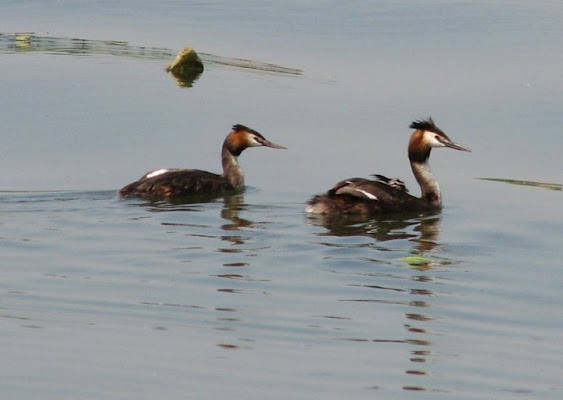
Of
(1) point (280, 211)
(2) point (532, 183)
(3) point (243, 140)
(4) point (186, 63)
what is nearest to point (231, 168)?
(3) point (243, 140)

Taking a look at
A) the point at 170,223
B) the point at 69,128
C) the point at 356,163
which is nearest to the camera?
the point at 170,223

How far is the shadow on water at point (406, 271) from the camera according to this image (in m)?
10.2

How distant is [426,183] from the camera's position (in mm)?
15781

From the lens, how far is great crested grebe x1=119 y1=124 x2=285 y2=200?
604 inches

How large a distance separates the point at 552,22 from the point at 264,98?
19.8ft

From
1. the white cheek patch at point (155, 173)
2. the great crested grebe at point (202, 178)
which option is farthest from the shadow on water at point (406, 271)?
the white cheek patch at point (155, 173)

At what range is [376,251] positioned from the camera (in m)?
13.2

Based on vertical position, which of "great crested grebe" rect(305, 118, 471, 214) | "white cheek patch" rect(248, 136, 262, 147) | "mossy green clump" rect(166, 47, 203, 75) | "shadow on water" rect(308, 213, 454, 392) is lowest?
"shadow on water" rect(308, 213, 454, 392)

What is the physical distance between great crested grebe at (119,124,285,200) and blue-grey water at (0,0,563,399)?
0.21m

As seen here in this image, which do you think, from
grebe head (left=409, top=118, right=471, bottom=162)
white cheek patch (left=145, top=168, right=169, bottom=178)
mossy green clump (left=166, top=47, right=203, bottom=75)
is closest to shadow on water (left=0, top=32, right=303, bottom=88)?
mossy green clump (left=166, top=47, right=203, bottom=75)

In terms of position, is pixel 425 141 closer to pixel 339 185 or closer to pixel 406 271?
pixel 339 185

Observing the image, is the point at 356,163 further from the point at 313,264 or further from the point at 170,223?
the point at 313,264

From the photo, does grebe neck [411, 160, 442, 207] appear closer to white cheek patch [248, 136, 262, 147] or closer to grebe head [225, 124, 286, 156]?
grebe head [225, 124, 286, 156]

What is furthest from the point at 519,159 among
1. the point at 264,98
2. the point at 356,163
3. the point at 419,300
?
the point at 419,300
